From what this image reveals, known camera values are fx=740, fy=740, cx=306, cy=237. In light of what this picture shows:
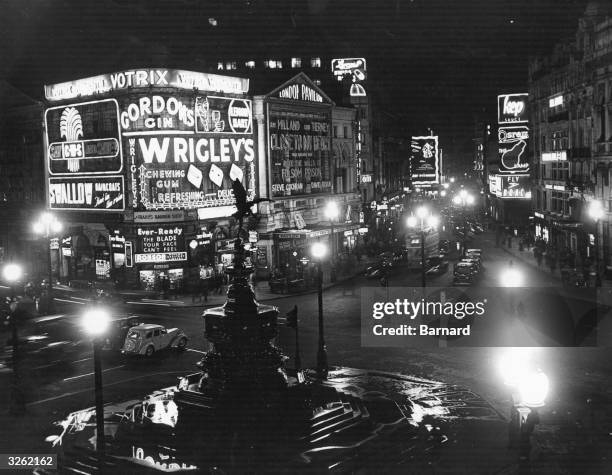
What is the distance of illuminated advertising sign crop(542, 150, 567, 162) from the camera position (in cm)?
7075

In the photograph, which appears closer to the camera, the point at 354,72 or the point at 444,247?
the point at 444,247

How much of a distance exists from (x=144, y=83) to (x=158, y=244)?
1237cm

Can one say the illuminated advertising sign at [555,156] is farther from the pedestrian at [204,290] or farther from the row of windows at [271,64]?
the row of windows at [271,64]

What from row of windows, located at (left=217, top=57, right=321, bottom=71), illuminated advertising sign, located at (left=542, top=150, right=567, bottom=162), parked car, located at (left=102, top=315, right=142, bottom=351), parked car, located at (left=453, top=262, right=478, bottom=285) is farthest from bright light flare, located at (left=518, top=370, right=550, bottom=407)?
row of windows, located at (left=217, top=57, right=321, bottom=71)

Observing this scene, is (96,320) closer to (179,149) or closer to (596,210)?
(179,149)

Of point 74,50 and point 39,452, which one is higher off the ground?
point 74,50

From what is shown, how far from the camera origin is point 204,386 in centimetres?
2239

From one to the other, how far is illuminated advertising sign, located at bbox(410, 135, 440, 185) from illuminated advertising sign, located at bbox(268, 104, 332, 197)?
36.2m

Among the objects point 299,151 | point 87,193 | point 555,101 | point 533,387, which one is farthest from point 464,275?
point 533,387

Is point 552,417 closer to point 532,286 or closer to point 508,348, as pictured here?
point 508,348

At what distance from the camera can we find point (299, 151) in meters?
72.9

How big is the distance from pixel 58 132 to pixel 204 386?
48.4 metres

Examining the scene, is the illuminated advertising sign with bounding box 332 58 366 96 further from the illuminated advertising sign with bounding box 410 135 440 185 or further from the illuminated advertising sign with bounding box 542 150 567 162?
the illuminated advertising sign with bounding box 542 150 567 162

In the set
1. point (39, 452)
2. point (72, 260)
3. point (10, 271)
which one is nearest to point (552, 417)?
point (39, 452)
